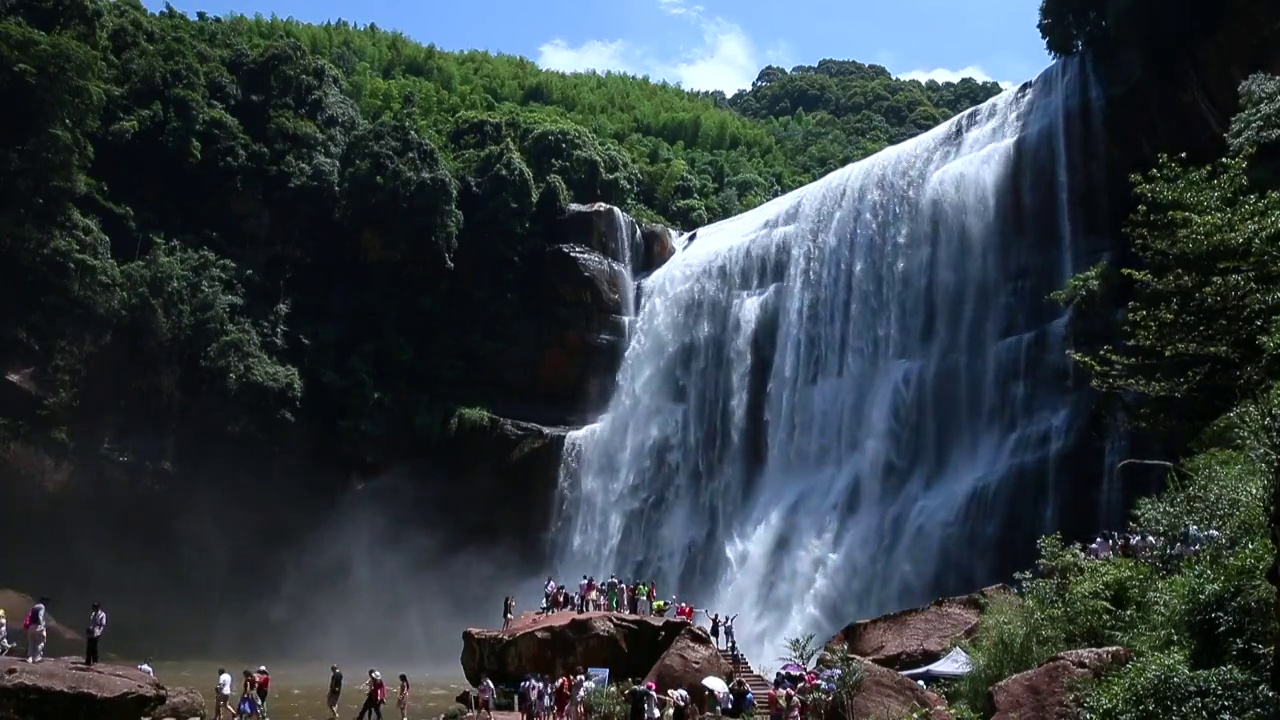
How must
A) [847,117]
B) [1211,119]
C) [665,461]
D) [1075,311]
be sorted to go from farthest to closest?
A: [847,117], [665,461], [1211,119], [1075,311]

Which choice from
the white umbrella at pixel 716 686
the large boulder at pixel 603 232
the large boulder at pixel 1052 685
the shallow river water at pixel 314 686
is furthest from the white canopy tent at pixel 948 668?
the large boulder at pixel 603 232

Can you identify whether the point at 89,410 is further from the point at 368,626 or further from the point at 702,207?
the point at 702,207

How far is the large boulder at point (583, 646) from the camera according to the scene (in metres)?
27.1

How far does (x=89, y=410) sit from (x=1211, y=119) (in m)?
35.6

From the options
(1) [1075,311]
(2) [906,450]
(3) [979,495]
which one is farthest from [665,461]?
(1) [1075,311]

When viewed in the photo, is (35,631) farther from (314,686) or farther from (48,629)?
(48,629)

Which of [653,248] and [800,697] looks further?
[653,248]

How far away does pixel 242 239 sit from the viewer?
4481cm

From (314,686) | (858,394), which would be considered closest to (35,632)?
(314,686)

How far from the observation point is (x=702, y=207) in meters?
57.6

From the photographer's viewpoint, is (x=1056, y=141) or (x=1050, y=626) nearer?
(x=1050, y=626)

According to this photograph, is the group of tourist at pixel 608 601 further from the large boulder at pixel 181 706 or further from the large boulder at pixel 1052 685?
the large boulder at pixel 1052 685

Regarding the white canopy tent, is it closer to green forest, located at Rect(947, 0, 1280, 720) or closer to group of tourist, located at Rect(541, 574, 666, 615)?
green forest, located at Rect(947, 0, 1280, 720)

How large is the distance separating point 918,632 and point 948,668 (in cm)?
250
